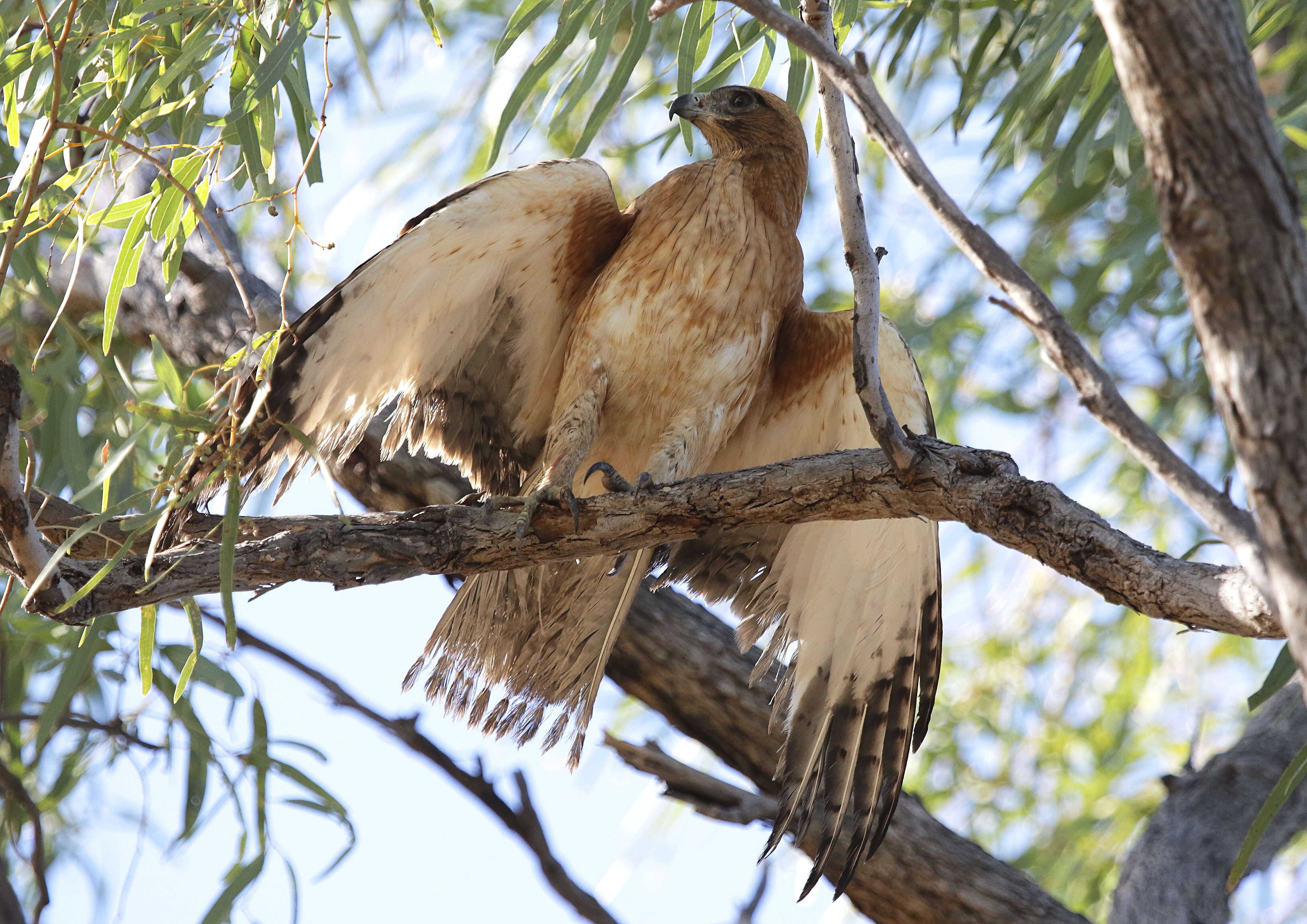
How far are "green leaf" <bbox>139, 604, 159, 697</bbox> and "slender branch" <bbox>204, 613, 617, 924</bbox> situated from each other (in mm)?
790

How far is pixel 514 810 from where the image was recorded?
2607 mm

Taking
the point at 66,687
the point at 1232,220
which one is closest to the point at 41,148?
the point at 66,687

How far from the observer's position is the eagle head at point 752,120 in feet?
9.70

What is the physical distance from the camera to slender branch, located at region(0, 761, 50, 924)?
7.37ft

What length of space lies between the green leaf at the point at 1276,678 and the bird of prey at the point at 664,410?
0.64 metres

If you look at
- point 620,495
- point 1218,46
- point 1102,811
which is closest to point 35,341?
point 620,495

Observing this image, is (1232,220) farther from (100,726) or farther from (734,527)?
(100,726)

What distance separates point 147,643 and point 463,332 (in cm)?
105

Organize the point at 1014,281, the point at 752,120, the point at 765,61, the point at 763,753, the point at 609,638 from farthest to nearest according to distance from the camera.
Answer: the point at 763,753, the point at 752,120, the point at 609,638, the point at 765,61, the point at 1014,281

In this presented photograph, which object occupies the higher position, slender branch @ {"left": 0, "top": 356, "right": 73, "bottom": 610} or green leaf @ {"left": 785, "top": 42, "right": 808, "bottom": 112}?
green leaf @ {"left": 785, "top": 42, "right": 808, "bottom": 112}

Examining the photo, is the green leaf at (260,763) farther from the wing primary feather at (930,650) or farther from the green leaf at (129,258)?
the wing primary feather at (930,650)

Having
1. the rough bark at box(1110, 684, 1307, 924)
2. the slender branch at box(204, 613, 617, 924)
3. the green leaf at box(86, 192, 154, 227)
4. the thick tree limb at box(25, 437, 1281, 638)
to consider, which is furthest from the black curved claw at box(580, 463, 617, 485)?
the rough bark at box(1110, 684, 1307, 924)

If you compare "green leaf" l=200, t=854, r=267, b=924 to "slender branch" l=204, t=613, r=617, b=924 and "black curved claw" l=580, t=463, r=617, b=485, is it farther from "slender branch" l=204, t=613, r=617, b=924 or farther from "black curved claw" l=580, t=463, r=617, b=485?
"black curved claw" l=580, t=463, r=617, b=485

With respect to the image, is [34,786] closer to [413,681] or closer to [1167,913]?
[413,681]
